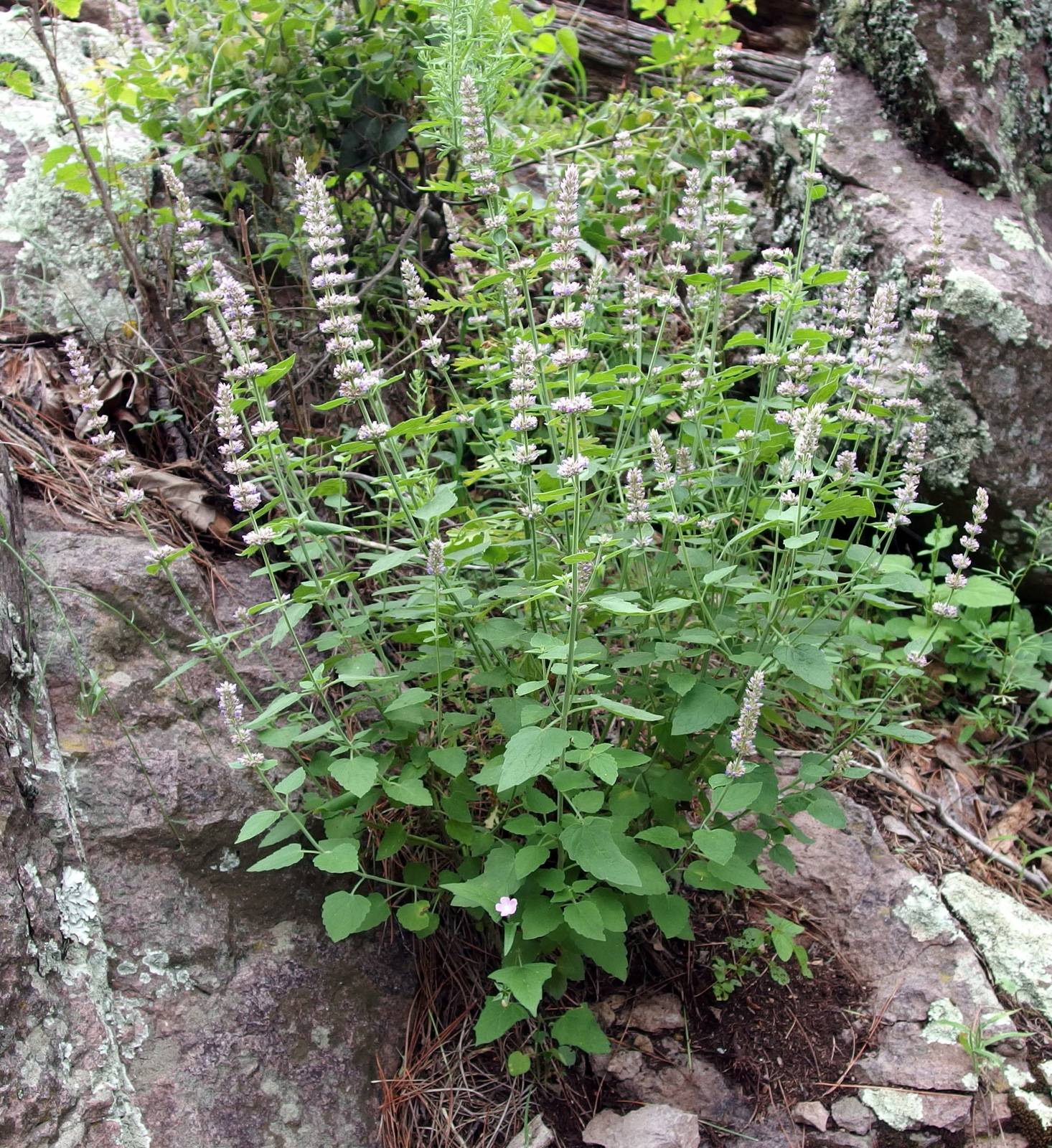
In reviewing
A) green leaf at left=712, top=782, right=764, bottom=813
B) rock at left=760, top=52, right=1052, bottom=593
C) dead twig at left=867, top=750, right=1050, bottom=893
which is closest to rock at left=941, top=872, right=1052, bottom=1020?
dead twig at left=867, top=750, right=1050, bottom=893

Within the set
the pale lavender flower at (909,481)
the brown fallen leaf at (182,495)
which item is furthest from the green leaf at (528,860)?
the brown fallen leaf at (182,495)

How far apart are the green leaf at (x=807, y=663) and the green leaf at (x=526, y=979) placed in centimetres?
94

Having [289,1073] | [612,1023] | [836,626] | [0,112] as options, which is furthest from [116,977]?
[0,112]

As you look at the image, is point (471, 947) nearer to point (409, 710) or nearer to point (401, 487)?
point (409, 710)

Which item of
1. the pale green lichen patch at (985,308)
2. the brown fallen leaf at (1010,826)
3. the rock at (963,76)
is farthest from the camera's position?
the rock at (963,76)

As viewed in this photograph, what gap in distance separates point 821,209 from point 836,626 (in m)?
2.41

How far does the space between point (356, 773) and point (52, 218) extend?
3134mm

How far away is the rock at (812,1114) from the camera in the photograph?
2.64 meters

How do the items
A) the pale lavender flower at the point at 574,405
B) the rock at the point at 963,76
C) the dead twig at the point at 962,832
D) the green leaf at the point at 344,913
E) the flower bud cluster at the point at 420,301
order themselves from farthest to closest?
the rock at the point at 963,76, the dead twig at the point at 962,832, the flower bud cluster at the point at 420,301, the green leaf at the point at 344,913, the pale lavender flower at the point at 574,405

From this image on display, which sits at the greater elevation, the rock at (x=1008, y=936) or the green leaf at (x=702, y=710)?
the green leaf at (x=702, y=710)

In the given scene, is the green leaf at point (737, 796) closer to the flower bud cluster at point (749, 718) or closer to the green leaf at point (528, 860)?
the flower bud cluster at point (749, 718)

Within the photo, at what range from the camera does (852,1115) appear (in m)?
2.66

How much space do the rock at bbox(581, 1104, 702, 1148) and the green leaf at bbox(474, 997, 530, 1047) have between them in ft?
1.34

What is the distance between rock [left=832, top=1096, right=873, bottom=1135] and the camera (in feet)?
8.64
